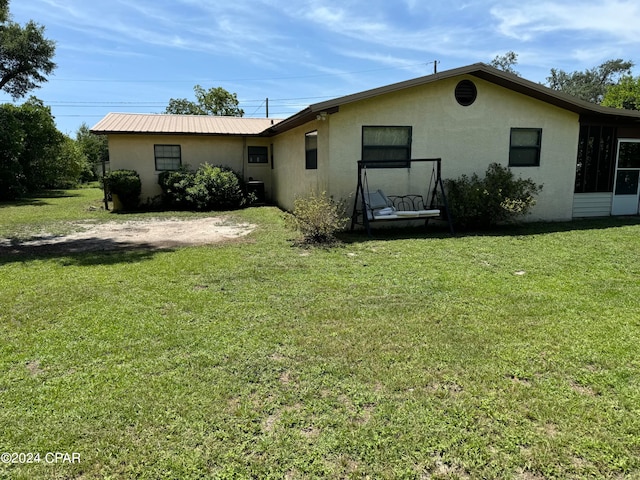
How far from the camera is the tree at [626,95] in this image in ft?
75.6

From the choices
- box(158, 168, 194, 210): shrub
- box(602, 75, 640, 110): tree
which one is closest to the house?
box(158, 168, 194, 210): shrub

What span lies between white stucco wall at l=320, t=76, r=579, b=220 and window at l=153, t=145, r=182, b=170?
8.88 m

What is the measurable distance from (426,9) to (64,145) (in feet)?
78.2

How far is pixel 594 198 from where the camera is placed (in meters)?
11.8

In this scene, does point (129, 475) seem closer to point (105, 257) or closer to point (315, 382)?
point (315, 382)

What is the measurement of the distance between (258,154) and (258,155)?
0.13 ft

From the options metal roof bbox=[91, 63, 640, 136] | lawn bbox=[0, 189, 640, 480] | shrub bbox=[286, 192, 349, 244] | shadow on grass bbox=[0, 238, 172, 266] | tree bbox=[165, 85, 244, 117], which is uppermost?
tree bbox=[165, 85, 244, 117]

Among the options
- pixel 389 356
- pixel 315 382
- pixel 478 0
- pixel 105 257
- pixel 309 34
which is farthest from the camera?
pixel 309 34

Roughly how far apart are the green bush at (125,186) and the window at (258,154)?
14.6 ft

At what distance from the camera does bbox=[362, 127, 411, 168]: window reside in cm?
970

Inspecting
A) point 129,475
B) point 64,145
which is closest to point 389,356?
point 129,475

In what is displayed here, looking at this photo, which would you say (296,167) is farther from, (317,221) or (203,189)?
(317,221)

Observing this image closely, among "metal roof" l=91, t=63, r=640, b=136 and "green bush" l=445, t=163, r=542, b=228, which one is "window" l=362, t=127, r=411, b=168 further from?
"green bush" l=445, t=163, r=542, b=228

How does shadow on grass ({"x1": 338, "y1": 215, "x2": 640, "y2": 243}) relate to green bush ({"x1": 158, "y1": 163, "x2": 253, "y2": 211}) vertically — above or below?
below
